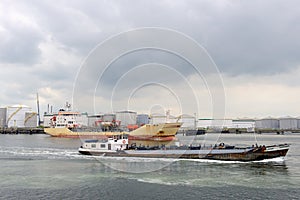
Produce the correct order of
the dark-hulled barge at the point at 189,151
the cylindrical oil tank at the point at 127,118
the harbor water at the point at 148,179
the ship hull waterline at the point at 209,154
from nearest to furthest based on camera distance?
the harbor water at the point at 148,179, the ship hull waterline at the point at 209,154, the dark-hulled barge at the point at 189,151, the cylindrical oil tank at the point at 127,118

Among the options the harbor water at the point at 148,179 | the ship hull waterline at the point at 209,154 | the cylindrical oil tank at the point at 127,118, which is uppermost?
the cylindrical oil tank at the point at 127,118

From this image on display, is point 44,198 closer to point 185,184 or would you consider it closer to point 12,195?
point 12,195

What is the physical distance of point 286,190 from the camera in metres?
21.9

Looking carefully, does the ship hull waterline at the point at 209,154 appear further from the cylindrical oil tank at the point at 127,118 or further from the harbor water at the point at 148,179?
the cylindrical oil tank at the point at 127,118

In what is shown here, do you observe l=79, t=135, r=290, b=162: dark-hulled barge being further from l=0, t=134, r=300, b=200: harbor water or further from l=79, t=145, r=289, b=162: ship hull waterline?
l=0, t=134, r=300, b=200: harbor water

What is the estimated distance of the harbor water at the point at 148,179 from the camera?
67.4ft

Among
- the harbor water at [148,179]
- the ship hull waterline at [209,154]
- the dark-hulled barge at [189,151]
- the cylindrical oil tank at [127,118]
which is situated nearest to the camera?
the harbor water at [148,179]

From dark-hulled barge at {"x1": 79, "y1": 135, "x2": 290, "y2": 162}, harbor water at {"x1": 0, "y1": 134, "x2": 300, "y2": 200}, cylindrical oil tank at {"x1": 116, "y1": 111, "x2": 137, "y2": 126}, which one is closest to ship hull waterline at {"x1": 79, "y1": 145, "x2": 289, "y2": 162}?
dark-hulled barge at {"x1": 79, "y1": 135, "x2": 290, "y2": 162}

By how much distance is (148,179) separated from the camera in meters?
25.6

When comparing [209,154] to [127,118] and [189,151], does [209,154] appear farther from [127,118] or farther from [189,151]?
[127,118]

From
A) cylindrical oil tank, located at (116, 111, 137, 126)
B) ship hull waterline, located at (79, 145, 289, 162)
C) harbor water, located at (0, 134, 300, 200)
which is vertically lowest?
harbor water, located at (0, 134, 300, 200)

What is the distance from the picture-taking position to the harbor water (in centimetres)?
2053

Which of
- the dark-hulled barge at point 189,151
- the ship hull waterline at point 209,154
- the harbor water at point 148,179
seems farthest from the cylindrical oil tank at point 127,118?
the harbor water at point 148,179

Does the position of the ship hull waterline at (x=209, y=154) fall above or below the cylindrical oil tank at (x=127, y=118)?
below
